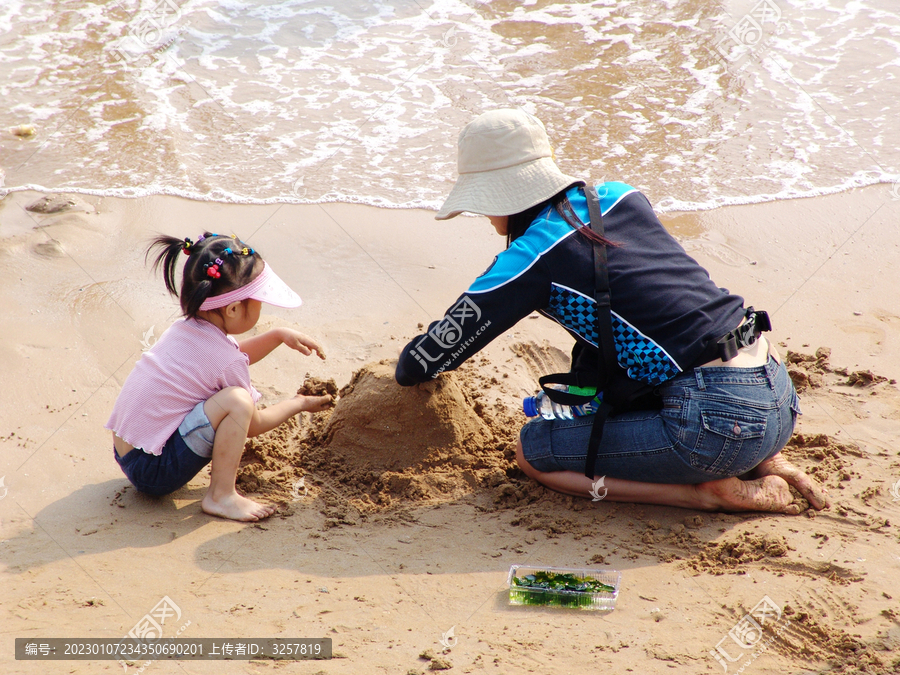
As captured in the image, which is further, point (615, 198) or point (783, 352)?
point (783, 352)

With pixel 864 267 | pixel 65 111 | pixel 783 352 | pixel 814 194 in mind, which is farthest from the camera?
pixel 65 111

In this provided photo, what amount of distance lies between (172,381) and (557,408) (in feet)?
4.79

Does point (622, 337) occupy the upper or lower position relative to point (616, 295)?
lower

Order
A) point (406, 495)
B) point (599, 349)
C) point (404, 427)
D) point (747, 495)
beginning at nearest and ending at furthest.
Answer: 1. point (599, 349)
2. point (747, 495)
3. point (406, 495)
4. point (404, 427)

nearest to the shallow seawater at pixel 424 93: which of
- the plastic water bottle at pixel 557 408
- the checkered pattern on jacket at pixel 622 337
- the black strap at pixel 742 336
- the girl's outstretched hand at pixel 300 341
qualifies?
the girl's outstretched hand at pixel 300 341

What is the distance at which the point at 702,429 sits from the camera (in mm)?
2438

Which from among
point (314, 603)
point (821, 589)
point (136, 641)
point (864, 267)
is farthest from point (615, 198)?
point (864, 267)

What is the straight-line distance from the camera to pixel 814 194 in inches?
202

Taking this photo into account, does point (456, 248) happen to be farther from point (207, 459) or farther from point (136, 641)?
point (136, 641)

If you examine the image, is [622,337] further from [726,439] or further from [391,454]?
[391,454]

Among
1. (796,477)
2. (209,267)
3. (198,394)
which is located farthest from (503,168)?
(796,477)

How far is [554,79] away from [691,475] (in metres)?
5.46

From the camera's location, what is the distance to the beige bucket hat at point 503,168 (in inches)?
96.6

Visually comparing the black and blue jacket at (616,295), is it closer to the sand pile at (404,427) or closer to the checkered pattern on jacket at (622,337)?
the checkered pattern on jacket at (622,337)
